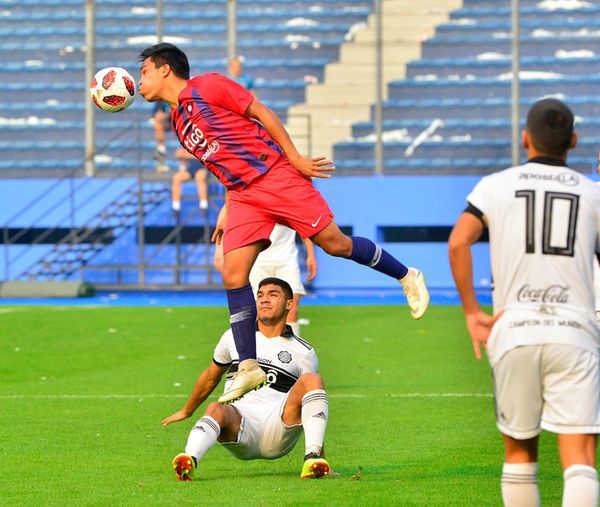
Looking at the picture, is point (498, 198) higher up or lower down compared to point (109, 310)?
higher up

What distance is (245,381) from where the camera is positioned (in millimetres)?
7148

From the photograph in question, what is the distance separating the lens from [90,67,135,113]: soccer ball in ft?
28.2

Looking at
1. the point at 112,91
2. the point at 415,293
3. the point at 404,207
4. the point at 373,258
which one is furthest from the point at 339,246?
the point at 404,207

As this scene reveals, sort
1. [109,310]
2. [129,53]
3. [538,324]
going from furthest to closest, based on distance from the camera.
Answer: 1. [129,53]
2. [109,310]
3. [538,324]

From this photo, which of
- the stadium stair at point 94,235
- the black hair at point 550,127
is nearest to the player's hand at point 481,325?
the black hair at point 550,127

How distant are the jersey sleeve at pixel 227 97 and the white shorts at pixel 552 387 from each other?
302cm

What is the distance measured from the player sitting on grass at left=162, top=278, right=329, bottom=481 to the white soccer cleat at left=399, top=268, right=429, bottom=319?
637mm

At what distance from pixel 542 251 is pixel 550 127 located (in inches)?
17.8

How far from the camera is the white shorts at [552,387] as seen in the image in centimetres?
489

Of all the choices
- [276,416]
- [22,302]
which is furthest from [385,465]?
[22,302]

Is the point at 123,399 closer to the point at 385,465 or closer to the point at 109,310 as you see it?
the point at 385,465

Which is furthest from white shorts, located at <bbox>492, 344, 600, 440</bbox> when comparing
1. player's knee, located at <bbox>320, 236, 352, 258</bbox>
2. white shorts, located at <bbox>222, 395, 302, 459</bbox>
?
player's knee, located at <bbox>320, 236, 352, 258</bbox>

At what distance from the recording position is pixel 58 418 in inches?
392

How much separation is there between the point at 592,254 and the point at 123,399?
6.67 m
